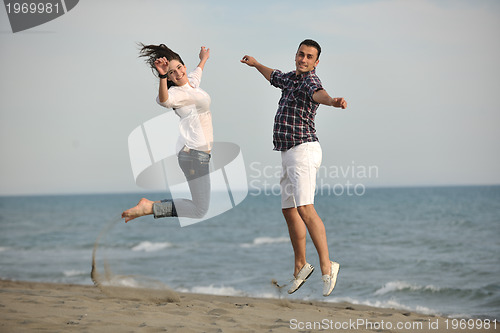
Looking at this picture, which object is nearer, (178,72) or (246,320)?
(178,72)

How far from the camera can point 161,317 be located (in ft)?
23.5

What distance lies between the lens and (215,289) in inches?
552

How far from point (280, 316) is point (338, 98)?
463 cm

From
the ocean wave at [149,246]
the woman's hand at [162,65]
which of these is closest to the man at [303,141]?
the woman's hand at [162,65]

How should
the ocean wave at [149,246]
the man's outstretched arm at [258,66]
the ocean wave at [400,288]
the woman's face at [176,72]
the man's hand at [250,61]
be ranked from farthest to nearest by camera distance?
the ocean wave at [149,246] < the ocean wave at [400,288] < the man's hand at [250,61] < the man's outstretched arm at [258,66] < the woman's face at [176,72]

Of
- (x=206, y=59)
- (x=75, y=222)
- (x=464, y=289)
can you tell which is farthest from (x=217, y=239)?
(x=206, y=59)

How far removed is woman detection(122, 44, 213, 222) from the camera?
5.23 meters

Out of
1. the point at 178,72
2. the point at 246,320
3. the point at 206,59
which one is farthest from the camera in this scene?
the point at 246,320

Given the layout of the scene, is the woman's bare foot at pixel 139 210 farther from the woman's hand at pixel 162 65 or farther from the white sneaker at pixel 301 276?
the white sneaker at pixel 301 276

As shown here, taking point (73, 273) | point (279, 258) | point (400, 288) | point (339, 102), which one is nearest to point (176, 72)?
point (339, 102)

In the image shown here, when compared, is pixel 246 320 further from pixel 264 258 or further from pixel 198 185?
pixel 264 258

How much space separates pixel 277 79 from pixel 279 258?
14160 mm

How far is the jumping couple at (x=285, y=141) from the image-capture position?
5094 millimetres

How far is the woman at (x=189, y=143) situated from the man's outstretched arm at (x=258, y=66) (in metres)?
0.60
